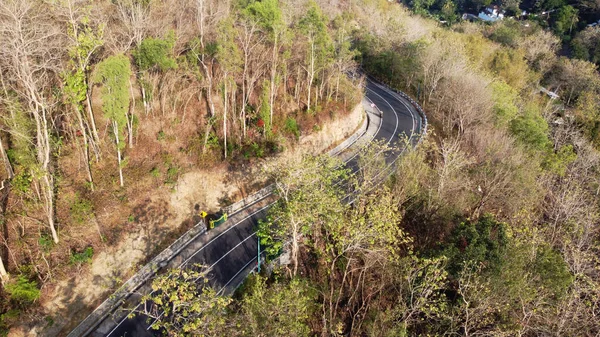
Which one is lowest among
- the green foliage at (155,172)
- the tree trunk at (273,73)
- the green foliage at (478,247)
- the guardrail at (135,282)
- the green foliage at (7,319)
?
the guardrail at (135,282)

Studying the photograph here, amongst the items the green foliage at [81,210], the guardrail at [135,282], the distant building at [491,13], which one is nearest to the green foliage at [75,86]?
the green foliage at [81,210]

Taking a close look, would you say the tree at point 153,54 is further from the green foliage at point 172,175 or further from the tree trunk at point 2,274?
the tree trunk at point 2,274

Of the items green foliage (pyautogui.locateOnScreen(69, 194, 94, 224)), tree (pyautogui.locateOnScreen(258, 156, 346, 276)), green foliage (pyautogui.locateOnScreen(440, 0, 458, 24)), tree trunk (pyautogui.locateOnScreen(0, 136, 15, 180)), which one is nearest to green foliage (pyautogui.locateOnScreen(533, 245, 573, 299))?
tree (pyautogui.locateOnScreen(258, 156, 346, 276))

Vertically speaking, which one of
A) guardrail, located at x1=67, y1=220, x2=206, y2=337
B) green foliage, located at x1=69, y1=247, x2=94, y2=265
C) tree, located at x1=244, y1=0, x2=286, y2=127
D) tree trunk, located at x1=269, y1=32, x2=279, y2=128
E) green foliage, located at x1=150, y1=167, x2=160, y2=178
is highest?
tree, located at x1=244, y1=0, x2=286, y2=127

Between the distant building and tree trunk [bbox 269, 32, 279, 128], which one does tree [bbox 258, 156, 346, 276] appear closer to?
tree trunk [bbox 269, 32, 279, 128]

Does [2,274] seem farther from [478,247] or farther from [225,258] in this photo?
[478,247]

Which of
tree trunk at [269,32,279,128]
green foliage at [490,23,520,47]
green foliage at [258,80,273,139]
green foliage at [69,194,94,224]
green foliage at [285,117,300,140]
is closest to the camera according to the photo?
green foliage at [69,194,94,224]

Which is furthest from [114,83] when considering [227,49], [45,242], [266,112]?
[266,112]
